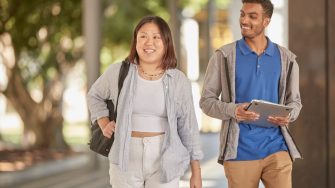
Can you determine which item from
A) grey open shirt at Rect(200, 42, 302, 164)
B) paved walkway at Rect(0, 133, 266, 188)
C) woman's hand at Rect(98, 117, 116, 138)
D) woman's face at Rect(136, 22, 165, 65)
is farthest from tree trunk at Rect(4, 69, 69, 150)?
woman's face at Rect(136, 22, 165, 65)

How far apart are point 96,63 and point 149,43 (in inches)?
407

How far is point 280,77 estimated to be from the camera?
179 inches

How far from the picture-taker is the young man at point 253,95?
4.48 meters

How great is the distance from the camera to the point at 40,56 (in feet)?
65.5

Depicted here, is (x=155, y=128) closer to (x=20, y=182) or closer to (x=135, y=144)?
(x=135, y=144)

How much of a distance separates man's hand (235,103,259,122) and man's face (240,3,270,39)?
46cm

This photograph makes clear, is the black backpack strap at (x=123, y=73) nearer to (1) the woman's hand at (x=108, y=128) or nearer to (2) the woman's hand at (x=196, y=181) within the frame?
(1) the woman's hand at (x=108, y=128)

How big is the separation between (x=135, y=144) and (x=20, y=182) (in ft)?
31.0

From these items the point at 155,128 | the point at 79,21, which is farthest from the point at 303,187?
the point at 79,21

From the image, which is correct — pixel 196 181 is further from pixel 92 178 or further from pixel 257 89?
pixel 92 178

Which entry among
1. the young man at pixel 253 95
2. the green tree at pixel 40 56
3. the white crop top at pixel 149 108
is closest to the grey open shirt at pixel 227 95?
the young man at pixel 253 95

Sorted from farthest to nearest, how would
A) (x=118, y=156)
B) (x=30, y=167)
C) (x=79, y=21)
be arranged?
(x=79, y=21) < (x=30, y=167) < (x=118, y=156)

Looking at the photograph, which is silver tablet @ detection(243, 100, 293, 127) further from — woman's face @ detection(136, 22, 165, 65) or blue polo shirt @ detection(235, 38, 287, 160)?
woman's face @ detection(136, 22, 165, 65)

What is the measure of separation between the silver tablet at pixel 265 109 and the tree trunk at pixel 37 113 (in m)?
15.3
